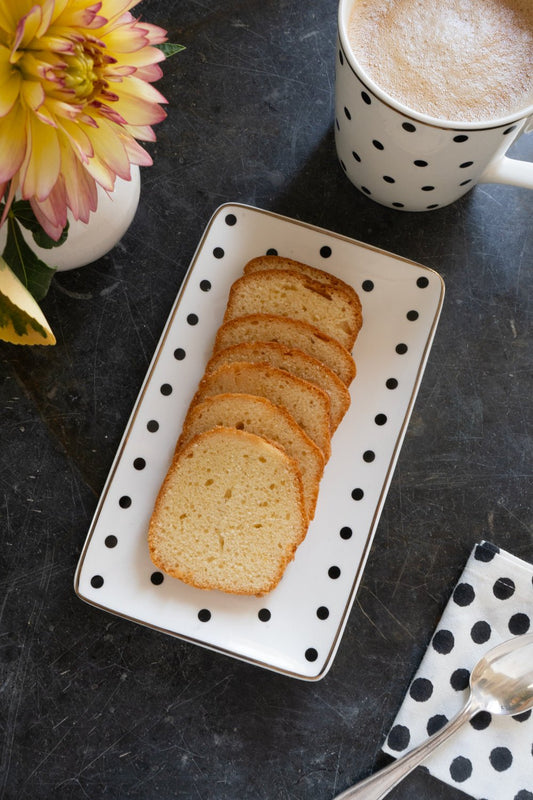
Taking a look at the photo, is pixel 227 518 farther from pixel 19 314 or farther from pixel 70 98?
pixel 70 98

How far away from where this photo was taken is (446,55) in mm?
898

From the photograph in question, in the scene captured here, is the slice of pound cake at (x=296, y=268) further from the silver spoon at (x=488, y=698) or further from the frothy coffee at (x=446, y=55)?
the silver spoon at (x=488, y=698)

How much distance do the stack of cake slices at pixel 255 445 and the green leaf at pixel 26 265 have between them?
327 mm

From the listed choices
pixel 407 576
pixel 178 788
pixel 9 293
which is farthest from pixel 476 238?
pixel 178 788

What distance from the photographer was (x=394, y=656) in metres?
1.12

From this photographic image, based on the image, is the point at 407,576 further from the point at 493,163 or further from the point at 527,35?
the point at 527,35

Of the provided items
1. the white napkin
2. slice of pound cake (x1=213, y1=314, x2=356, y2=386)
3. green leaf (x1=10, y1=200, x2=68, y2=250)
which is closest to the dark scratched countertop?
the white napkin

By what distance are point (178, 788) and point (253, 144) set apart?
95 centimetres

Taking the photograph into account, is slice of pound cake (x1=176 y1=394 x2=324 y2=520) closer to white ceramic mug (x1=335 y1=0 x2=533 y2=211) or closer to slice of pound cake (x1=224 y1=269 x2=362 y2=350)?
slice of pound cake (x1=224 y1=269 x2=362 y2=350)

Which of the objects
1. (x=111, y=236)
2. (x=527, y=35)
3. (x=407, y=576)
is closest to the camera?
(x=527, y=35)

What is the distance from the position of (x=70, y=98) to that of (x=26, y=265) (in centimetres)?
24

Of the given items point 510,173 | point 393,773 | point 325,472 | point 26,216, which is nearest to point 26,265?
point 26,216

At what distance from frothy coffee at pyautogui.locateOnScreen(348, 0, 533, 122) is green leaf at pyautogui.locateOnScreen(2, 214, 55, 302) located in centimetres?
44

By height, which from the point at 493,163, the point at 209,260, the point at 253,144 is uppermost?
the point at 493,163
